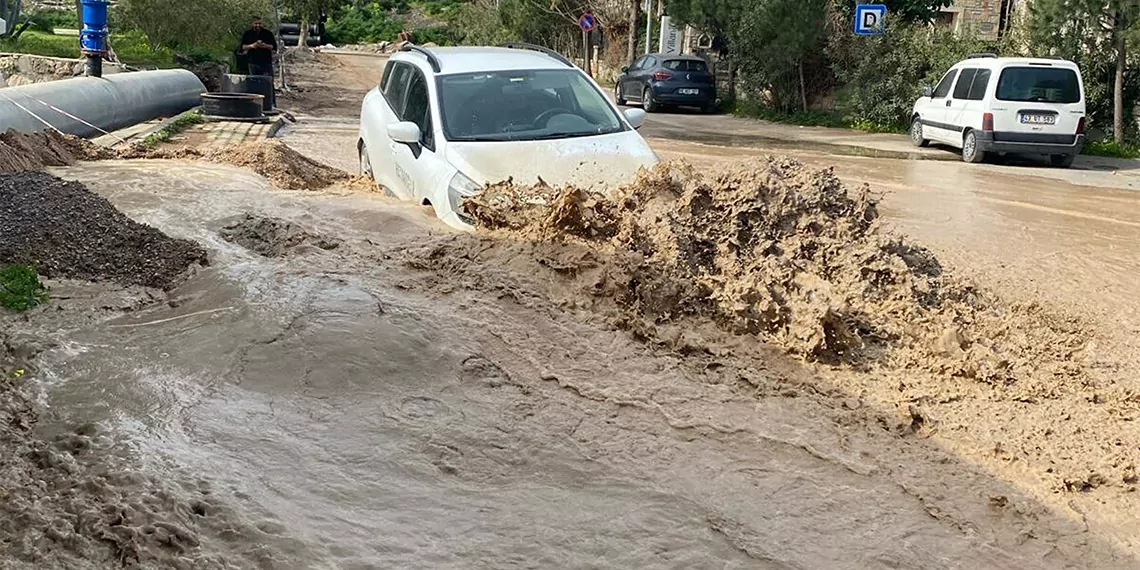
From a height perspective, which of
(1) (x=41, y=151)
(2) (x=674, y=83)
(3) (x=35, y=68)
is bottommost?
(1) (x=41, y=151)

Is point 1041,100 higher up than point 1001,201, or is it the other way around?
point 1041,100

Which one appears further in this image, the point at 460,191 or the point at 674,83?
the point at 674,83

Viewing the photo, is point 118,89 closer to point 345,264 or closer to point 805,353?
point 345,264

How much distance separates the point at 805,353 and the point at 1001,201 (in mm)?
7862

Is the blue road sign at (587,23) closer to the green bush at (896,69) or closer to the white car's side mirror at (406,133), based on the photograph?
the green bush at (896,69)

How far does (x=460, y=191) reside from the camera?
725cm

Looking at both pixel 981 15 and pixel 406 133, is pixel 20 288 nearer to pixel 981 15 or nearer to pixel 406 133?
pixel 406 133

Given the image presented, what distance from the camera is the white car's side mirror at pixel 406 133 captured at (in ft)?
25.9

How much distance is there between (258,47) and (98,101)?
16.9 ft

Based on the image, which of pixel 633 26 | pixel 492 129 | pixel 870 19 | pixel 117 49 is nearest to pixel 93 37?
pixel 117 49

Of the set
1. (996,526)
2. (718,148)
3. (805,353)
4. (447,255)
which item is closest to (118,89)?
(718,148)

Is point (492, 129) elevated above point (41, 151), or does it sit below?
above

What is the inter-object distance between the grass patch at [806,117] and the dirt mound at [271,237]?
58.9 ft

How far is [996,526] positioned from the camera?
4004 millimetres
